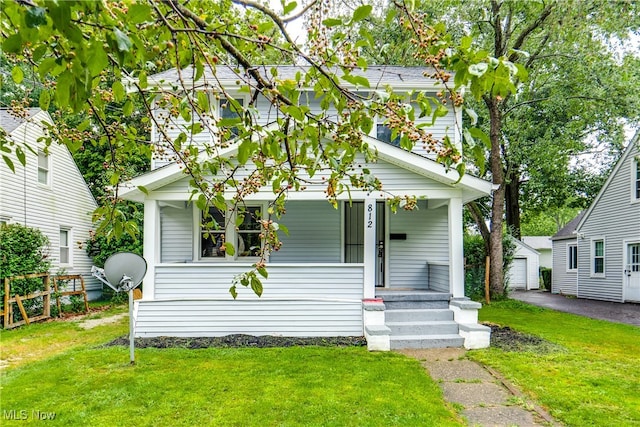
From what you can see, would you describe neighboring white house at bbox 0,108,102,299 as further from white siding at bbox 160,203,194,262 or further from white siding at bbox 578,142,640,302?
white siding at bbox 578,142,640,302

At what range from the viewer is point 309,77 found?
2.06 m

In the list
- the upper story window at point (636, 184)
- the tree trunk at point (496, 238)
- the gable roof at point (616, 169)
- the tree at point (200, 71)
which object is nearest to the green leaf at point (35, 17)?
the tree at point (200, 71)

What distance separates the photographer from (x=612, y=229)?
1505 centimetres

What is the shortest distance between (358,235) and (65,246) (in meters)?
9.87

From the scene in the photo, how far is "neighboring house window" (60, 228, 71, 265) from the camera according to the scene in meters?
13.4

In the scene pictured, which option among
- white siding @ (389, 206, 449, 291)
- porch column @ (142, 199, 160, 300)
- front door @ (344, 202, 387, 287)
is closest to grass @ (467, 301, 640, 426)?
white siding @ (389, 206, 449, 291)

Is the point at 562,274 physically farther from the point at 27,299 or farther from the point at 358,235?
the point at 27,299

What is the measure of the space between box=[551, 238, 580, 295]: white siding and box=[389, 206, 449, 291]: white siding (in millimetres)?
11761

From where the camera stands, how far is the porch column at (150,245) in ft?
24.8

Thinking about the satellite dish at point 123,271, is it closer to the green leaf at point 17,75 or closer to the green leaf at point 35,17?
the green leaf at point 17,75

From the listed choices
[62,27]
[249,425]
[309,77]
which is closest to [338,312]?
[249,425]

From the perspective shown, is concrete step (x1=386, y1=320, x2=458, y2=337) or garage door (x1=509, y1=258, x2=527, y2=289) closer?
concrete step (x1=386, y1=320, x2=458, y2=337)

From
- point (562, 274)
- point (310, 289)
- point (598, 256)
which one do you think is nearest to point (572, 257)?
point (562, 274)

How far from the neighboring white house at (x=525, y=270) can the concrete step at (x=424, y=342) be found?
1828 centimetres
